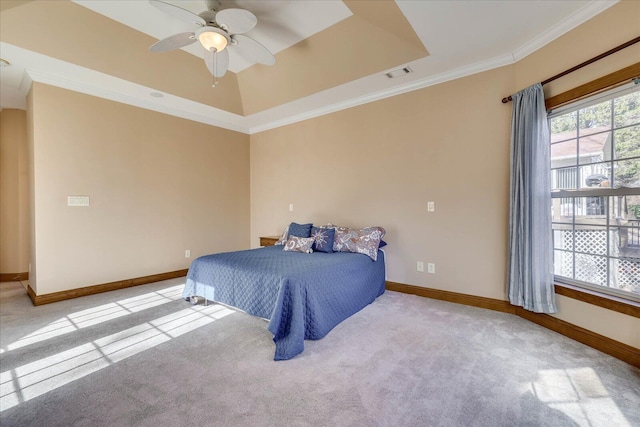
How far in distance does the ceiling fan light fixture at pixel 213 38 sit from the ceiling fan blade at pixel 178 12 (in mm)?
63

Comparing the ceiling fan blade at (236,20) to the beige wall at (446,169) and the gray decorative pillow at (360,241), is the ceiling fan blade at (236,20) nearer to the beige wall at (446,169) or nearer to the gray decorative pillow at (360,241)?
the beige wall at (446,169)

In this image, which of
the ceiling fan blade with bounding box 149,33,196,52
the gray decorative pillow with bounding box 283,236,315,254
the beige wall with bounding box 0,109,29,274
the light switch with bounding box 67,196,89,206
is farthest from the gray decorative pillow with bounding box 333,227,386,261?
the beige wall with bounding box 0,109,29,274

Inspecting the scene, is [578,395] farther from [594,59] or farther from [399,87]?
[399,87]

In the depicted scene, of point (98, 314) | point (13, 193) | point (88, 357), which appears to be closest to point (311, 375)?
point (88, 357)

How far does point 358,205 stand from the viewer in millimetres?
4105

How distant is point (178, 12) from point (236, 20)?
45cm

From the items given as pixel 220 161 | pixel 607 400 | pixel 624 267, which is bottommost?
pixel 607 400

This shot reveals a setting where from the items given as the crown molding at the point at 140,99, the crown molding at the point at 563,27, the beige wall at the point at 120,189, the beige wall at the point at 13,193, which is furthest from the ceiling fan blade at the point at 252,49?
the beige wall at the point at 13,193

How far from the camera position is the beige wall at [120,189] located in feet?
11.1

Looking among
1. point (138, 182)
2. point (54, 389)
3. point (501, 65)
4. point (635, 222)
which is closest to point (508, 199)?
point (635, 222)

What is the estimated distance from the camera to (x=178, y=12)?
2166mm

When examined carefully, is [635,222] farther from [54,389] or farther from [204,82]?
[204,82]

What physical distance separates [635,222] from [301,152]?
4.03 meters

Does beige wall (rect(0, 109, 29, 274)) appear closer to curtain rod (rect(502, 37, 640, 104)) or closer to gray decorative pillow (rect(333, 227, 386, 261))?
gray decorative pillow (rect(333, 227, 386, 261))
